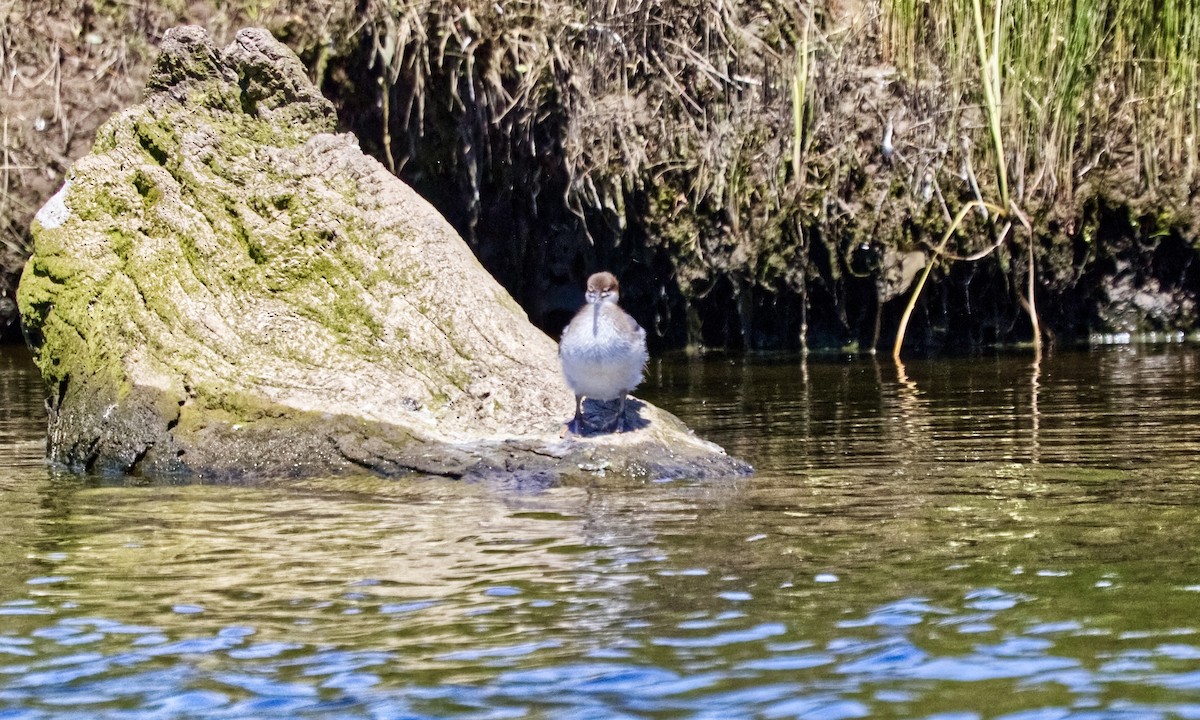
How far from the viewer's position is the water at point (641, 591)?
4.48 metres

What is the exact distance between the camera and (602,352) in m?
8.18

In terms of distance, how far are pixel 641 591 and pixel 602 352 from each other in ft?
8.68

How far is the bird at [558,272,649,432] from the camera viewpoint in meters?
8.22

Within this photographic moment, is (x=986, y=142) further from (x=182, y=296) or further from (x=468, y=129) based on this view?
(x=182, y=296)

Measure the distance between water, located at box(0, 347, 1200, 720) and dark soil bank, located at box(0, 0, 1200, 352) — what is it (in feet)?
21.4

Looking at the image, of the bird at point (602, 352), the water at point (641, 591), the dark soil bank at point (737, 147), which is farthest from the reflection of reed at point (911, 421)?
the dark soil bank at point (737, 147)

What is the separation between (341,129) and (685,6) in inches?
153

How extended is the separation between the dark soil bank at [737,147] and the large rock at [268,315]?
16.4 feet

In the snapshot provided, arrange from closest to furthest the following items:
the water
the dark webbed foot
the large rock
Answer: the water < the dark webbed foot < the large rock

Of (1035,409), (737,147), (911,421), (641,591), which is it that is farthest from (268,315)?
(737,147)

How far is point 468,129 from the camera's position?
16.0 m

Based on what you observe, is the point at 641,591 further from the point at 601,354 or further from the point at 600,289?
the point at 600,289

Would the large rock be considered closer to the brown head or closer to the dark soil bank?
the brown head

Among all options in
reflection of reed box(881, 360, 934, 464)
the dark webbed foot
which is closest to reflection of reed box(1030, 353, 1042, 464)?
reflection of reed box(881, 360, 934, 464)
